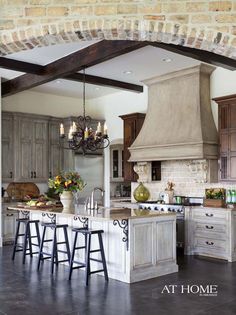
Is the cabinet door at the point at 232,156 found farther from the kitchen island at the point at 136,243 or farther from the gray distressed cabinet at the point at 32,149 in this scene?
the gray distressed cabinet at the point at 32,149

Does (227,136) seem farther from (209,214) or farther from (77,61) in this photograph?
(77,61)

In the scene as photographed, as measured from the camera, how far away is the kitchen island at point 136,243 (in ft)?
18.3

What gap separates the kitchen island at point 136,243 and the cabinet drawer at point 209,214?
4.09ft

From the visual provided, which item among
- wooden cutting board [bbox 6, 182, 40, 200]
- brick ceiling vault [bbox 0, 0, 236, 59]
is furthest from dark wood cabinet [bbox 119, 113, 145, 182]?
brick ceiling vault [bbox 0, 0, 236, 59]

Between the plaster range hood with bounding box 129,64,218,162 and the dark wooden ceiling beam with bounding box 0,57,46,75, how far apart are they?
2.48m

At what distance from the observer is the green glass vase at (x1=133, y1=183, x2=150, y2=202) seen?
345 inches

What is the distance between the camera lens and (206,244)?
7250 mm

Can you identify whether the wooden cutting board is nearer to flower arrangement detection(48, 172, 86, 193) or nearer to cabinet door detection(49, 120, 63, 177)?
cabinet door detection(49, 120, 63, 177)

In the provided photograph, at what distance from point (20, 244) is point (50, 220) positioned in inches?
61.2

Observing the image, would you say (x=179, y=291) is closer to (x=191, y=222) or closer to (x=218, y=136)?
(x=191, y=222)

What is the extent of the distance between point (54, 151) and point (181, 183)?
3.39 m

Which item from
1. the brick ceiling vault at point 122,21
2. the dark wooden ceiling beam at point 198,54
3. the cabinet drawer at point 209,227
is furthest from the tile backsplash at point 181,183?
the brick ceiling vault at point 122,21

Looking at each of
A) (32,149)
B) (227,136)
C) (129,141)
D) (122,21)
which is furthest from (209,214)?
(122,21)

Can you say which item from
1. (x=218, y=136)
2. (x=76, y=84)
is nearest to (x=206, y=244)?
(x=218, y=136)
